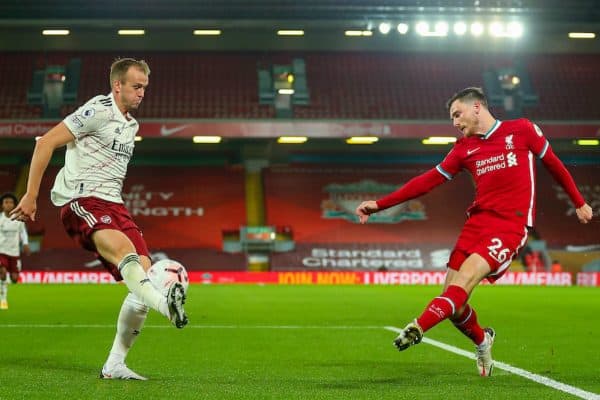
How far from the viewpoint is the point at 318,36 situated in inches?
1555

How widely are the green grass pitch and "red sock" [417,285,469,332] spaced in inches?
19.0

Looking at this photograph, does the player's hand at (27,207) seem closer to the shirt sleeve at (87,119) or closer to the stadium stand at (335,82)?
the shirt sleeve at (87,119)

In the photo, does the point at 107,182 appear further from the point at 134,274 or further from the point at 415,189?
the point at 415,189

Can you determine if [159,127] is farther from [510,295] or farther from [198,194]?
[510,295]

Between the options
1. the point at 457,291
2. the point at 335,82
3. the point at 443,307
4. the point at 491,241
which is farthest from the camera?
the point at 335,82

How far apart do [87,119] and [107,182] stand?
0.48 metres

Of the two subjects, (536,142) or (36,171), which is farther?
(536,142)

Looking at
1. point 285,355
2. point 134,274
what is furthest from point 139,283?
point 285,355

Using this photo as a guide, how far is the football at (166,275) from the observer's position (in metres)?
5.59

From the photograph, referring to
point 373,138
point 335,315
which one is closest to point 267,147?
point 373,138

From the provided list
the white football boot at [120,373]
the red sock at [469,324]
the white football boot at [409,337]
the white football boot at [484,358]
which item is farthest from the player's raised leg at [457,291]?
the white football boot at [120,373]

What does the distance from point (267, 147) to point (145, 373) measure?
102ft

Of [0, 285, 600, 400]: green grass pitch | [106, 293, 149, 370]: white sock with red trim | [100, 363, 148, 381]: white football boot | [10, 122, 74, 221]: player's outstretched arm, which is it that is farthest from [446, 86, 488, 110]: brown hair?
[100, 363, 148, 381]: white football boot

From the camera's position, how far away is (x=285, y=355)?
28.3 feet
